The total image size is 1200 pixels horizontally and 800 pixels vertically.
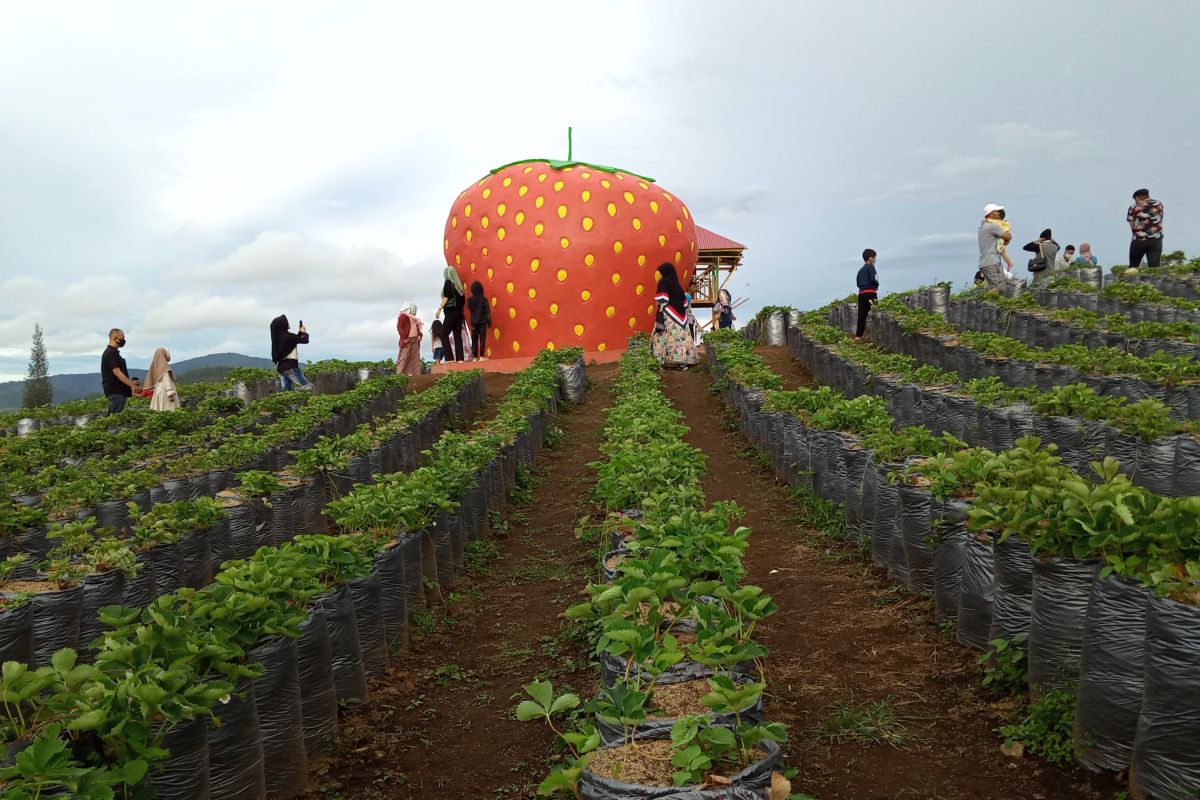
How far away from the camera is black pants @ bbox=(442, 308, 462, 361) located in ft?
65.0

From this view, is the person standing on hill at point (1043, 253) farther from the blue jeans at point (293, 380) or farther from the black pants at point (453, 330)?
the blue jeans at point (293, 380)

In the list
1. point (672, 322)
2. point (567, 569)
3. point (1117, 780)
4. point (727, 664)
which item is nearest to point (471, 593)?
point (567, 569)

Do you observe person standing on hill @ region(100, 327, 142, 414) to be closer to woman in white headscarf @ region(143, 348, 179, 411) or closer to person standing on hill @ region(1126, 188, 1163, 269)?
woman in white headscarf @ region(143, 348, 179, 411)

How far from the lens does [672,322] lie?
16.9 metres

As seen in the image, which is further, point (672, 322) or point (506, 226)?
point (506, 226)

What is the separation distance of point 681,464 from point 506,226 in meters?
14.3

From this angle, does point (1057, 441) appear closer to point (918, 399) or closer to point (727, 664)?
point (918, 399)

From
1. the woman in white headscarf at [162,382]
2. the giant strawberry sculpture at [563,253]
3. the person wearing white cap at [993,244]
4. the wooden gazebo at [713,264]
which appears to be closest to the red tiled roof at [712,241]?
the wooden gazebo at [713,264]

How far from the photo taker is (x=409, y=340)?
18.4 meters

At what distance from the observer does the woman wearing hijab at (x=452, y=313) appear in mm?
19781

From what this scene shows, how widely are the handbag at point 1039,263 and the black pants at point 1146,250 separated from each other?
7.65 feet

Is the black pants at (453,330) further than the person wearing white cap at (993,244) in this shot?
Yes

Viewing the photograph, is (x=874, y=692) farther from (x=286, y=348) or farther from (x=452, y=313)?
(x=452, y=313)

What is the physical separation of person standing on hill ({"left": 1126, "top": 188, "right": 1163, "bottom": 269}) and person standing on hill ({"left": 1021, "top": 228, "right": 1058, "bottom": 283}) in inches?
89.0
